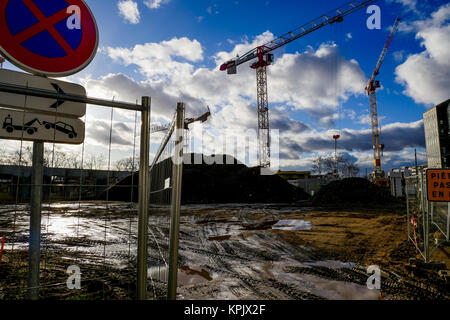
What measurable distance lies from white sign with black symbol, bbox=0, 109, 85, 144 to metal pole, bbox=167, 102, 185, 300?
0.91 meters

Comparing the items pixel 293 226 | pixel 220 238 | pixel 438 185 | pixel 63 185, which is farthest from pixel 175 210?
pixel 293 226

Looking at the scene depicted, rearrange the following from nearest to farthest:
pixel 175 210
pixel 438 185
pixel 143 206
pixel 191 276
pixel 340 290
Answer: pixel 175 210 < pixel 143 206 < pixel 340 290 < pixel 438 185 < pixel 191 276

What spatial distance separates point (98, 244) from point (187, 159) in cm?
3301

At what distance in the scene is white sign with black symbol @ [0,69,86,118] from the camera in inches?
74.0

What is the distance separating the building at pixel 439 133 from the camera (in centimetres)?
7175

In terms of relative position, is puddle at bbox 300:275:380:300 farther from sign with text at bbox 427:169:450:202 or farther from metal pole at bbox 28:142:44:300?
metal pole at bbox 28:142:44:300

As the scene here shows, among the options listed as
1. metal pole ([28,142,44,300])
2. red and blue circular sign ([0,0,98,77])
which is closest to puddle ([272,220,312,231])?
metal pole ([28,142,44,300])

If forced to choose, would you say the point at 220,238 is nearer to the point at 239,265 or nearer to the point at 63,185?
the point at 239,265

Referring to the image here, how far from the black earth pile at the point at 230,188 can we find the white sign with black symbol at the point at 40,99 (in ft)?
94.4

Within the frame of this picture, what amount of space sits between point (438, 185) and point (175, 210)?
535 centimetres

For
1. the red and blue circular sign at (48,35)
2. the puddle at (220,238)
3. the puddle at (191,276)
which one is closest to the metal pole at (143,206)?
the red and blue circular sign at (48,35)

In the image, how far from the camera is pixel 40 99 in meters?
2.00
